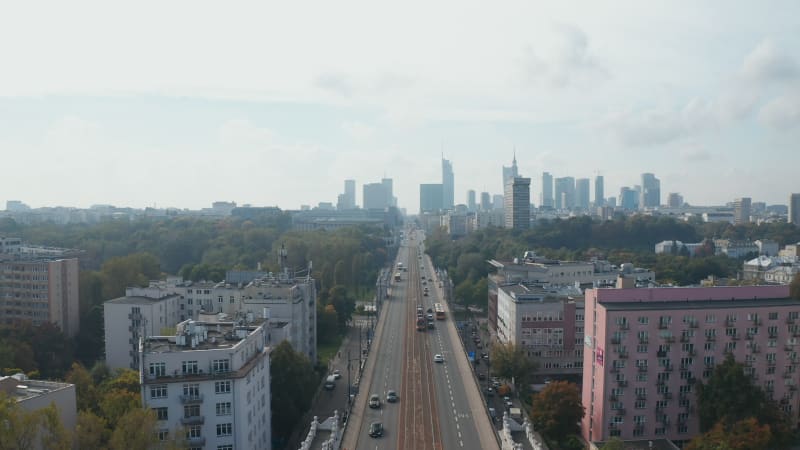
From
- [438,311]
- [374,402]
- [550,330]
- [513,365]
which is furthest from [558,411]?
[438,311]

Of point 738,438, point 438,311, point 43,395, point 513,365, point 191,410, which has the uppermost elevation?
point 43,395

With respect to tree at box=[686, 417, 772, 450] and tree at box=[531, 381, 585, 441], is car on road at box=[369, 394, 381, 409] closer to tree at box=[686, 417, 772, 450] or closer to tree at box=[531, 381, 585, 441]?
tree at box=[531, 381, 585, 441]

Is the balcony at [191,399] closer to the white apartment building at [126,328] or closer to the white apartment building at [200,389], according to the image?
the white apartment building at [200,389]

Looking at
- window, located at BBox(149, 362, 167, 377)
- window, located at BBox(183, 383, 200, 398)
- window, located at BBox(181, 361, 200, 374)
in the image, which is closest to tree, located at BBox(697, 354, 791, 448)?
window, located at BBox(183, 383, 200, 398)

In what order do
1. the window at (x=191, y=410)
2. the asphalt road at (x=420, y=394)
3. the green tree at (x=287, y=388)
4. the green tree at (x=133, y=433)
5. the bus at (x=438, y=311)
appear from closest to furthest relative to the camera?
1. the green tree at (x=133, y=433)
2. the window at (x=191, y=410)
3. the asphalt road at (x=420, y=394)
4. the green tree at (x=287, y=388)
5. the bus at (x=438, y=311)

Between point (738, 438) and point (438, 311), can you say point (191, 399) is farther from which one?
point (438, 311)

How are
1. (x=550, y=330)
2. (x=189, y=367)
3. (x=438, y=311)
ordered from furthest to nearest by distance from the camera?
(x=438, y=311), (x=550, y=330), (x=189, y=367)

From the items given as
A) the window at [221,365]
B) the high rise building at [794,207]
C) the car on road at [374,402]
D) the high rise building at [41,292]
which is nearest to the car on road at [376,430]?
the car on road at [374,402]
